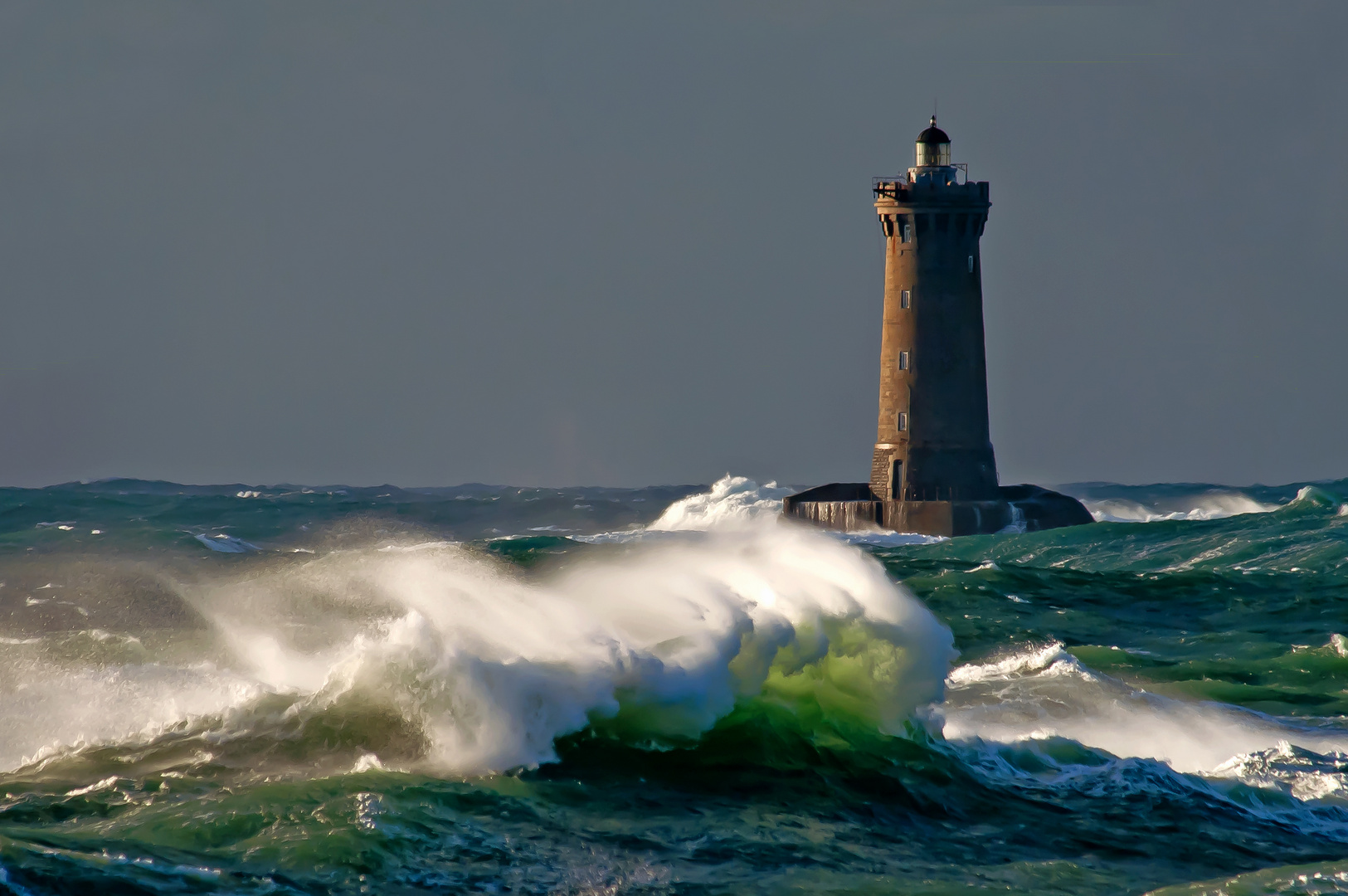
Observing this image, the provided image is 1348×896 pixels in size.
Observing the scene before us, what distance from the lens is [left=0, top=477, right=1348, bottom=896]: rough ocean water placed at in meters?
7.28

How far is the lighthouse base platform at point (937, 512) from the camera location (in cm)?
3369

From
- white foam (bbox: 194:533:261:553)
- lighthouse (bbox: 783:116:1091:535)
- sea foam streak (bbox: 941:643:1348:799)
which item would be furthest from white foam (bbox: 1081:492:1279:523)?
sea foam streak (bbox: 941:643:1348:799)

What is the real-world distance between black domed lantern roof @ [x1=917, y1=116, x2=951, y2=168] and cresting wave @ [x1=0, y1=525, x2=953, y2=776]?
76.5 ft

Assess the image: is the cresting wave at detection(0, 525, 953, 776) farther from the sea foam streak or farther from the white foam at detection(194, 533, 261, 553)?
the white foam at detection(194, 533, 261, 553)

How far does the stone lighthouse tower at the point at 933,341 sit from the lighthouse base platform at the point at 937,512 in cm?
16

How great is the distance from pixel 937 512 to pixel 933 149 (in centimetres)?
865

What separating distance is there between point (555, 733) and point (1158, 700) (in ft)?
22.3

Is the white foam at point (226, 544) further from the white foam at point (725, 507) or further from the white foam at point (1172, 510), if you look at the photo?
the white foam at point (1172, 510)

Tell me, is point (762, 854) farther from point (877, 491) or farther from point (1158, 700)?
point (877, 491)

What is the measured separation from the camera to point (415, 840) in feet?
23.9

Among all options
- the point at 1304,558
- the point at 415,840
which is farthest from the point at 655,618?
the point at 1304,558

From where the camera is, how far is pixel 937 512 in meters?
33.7

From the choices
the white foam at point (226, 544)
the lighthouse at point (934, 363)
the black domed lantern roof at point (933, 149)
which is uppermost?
the black domed lantern roof at point (933, 149)

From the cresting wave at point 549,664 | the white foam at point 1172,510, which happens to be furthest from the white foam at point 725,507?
the cresting wave at point 549,664
